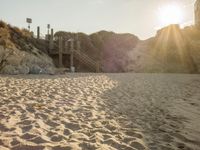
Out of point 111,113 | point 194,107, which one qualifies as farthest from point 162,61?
point 111,113

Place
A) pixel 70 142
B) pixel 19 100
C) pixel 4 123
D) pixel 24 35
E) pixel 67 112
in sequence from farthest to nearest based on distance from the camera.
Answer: pixel 24 35 → pixel 19 100 → pixel 67 112 → pixel 4 123 → pixel 70 142

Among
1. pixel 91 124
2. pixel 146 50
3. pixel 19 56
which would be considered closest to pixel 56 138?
pixel 91 124

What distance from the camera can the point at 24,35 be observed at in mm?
26891

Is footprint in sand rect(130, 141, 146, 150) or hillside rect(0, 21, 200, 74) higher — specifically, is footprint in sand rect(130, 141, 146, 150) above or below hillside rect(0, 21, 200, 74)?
below

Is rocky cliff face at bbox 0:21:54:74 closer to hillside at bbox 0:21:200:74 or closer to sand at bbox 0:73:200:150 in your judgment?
hillside at bbox 0:21:200:74

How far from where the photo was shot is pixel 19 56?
21.4m

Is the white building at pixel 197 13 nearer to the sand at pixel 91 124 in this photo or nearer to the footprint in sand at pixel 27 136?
the sand at pixel 91 124

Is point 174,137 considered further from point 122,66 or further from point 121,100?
point 122,66

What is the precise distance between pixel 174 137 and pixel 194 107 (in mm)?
4107

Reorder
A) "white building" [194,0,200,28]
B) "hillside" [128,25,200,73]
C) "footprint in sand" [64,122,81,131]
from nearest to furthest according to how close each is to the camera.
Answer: "footprint in sand" [64,122,81,131] → "hillside" [128,25,200,73] → "white building" [194,0,200,28]

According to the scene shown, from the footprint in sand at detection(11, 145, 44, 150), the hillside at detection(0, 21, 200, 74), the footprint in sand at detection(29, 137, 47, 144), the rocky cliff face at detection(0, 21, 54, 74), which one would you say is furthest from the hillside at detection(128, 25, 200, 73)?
the footprint in sand at detection(11, 145, 44, 150)

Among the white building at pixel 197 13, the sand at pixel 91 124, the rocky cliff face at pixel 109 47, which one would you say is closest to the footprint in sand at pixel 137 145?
the sand at pixel 91 124

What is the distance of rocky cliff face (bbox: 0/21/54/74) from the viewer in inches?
775

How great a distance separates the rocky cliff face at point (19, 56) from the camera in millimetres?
19688
